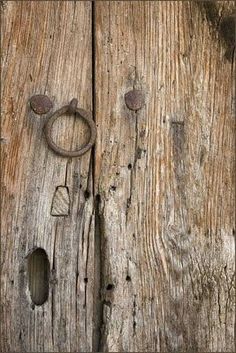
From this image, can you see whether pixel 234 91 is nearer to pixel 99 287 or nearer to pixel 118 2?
pixel 118 2

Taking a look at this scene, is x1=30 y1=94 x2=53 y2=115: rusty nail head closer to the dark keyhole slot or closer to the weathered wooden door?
the weathered wooden door

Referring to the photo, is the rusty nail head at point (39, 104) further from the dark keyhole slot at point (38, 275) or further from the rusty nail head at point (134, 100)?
the dark keyhole slot at point (38, 275)

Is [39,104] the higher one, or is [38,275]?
[39,104]

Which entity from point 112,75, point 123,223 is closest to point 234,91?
point 112,75

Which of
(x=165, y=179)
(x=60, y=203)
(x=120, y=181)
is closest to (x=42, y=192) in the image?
(x=60, y=203)

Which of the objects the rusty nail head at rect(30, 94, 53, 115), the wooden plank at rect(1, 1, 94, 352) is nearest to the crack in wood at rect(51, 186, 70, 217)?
the wooden plank at rect(1, 1, 94, 352)

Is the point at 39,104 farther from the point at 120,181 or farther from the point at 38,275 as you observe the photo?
the point at 38,275

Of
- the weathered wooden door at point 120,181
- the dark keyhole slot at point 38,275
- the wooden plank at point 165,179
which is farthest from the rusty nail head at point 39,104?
the dark keyhole slot at point 38,275
